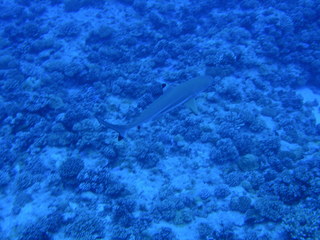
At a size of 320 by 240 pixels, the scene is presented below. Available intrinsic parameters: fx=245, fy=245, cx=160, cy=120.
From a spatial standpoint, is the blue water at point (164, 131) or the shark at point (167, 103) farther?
the blue water at point (164, 131)

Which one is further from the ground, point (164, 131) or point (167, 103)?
point (167, 103)

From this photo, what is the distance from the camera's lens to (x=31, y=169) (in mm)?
7434

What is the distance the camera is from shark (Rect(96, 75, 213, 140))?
5727 mm

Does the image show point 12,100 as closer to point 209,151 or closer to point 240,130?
point 209,151

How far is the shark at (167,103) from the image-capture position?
18.8ft

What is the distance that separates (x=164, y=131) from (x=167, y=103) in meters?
2.68

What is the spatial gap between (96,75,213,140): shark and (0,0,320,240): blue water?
1.86 metres

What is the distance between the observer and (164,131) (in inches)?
342

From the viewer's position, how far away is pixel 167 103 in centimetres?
614

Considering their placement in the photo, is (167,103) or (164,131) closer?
(167,103)

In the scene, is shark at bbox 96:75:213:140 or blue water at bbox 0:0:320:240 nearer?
shark at bbox 96:75:213:140

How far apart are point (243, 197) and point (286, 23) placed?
9984 millimetres

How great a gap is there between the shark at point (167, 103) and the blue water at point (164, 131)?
73.1 inches

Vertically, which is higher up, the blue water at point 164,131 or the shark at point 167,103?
the shark at point 167,103
